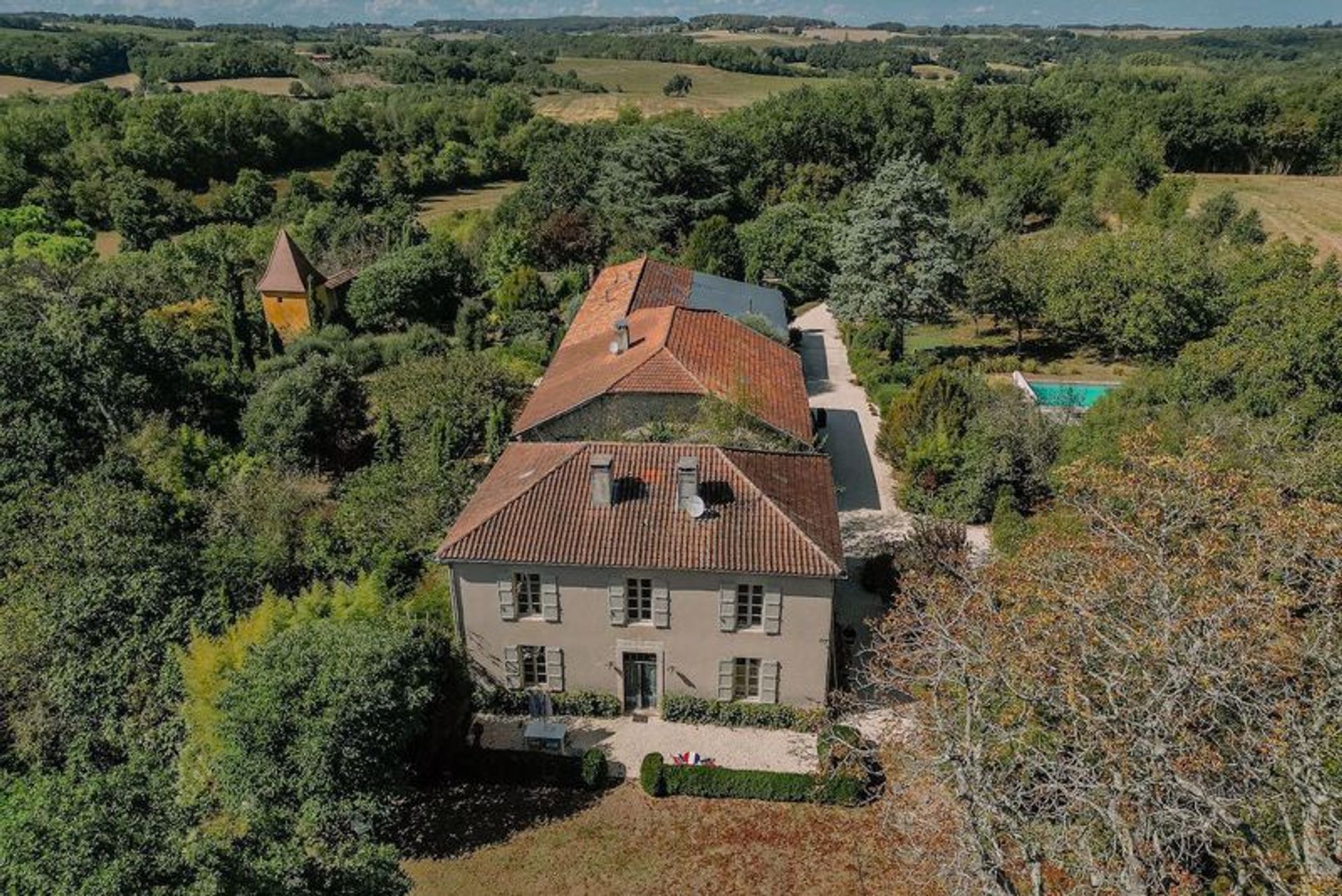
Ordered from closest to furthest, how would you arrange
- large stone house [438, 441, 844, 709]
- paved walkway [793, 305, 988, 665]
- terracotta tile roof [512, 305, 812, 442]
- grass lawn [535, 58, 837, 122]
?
large stone house [438, 441, 844, 709] < paved walkway [793, 305, 988, 665] < terracotta tile roof [512, 305, 812, 442] < grass lawn [535, 58, 837, 122]

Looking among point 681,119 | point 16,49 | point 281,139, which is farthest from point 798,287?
point 16,49

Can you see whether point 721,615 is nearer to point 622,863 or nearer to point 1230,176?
point 622,863

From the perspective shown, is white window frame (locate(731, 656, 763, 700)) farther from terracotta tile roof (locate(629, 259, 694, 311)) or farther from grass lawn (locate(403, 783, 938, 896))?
terracotta tile roof (locate(629, 259, 694, 311))

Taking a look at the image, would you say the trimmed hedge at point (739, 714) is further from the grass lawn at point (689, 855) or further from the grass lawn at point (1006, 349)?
the grass lawn at point (1006, 349)

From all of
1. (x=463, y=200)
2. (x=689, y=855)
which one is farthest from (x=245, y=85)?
(x=689, y=855)

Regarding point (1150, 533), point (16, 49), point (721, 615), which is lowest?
point (721, 615)

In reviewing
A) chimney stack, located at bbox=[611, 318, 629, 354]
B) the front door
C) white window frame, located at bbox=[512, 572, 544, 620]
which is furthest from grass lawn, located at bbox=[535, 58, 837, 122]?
the front door
